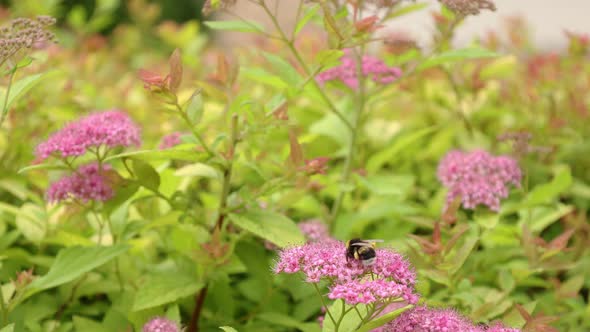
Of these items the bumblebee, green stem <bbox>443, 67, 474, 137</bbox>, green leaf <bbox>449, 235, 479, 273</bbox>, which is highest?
the bumblebee

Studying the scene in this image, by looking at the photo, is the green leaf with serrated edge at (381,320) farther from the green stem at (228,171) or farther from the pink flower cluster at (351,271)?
the green stem at (228,171)

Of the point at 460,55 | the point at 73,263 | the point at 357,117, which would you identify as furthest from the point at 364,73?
the point at 73,263

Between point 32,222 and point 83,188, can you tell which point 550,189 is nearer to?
point 83,188

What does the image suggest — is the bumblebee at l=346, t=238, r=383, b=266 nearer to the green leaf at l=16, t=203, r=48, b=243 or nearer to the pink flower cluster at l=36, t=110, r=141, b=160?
the pink flower cluster at l=36, t=110, r=141, b=160

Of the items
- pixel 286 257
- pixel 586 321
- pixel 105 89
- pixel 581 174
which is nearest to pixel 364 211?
pixel 586 321

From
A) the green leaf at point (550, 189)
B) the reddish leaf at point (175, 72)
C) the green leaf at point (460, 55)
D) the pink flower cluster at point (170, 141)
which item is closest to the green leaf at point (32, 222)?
the pink flower cluster at point (170, 141)

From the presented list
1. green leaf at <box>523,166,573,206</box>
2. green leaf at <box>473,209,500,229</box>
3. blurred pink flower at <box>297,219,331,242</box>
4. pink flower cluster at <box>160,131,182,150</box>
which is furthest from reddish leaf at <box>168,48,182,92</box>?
green leaf at <box>523,166,573,206</box>
